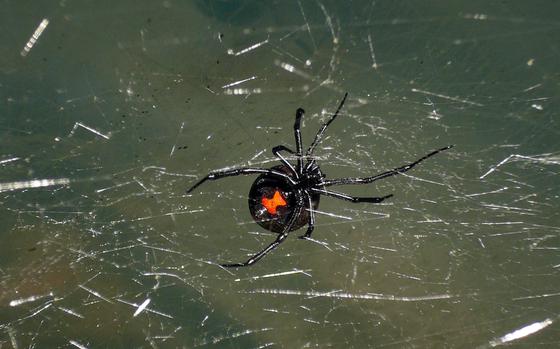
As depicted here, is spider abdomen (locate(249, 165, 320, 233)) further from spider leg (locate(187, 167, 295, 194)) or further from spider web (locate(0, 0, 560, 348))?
spider web (locate(0, 0, 560, 348))

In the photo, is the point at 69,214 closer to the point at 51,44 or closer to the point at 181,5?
the point at 51,44

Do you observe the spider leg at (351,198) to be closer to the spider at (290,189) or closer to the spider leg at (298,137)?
the spider at (290,189)

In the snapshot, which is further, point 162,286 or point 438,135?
point 162,286

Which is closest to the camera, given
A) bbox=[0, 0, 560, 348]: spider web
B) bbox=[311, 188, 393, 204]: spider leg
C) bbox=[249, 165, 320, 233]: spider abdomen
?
bbox=[249, 165, 320, 233]: spider abdomen

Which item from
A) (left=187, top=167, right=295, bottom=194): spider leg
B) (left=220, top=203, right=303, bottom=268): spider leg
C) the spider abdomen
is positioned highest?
(left=187, top=167, right=295, bottom=194): spider leg

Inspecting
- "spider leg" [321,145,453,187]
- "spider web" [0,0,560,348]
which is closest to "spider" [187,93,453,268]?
"spider leg" [321,145,453,187]

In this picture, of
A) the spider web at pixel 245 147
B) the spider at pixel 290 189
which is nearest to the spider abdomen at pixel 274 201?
the spider at pixel 290 189

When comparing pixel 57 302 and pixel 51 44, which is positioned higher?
pixel 51 44

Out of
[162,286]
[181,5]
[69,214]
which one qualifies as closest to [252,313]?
[162,286]
